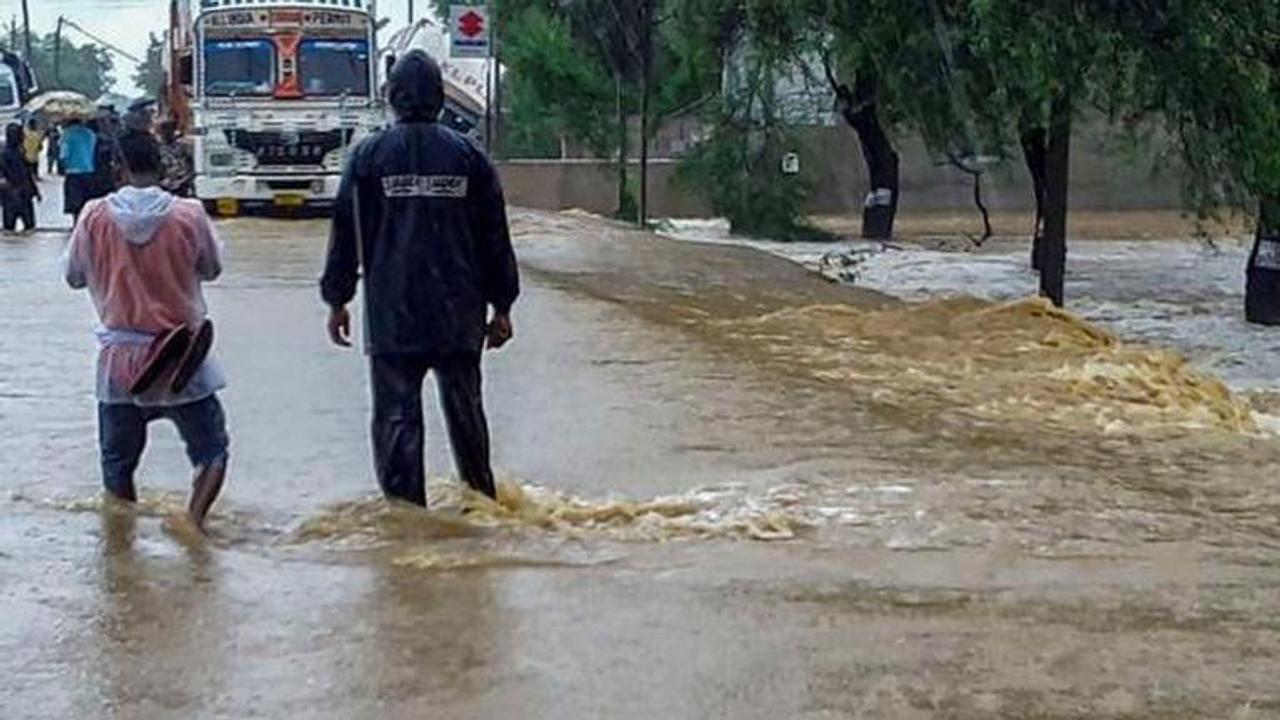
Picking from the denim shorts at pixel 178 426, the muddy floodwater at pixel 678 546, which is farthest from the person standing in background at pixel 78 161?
the denim shorts at pixel 178 426

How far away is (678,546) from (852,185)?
41.7 meters

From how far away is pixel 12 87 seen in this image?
160 feet

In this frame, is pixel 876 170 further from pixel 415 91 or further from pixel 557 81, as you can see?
pixel 415 91

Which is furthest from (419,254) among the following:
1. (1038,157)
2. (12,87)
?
(12,87)

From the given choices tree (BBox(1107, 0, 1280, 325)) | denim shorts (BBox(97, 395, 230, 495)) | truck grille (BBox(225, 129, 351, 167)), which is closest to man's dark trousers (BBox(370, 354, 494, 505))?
denim shorts (BBox(97, 395, 230, 495))

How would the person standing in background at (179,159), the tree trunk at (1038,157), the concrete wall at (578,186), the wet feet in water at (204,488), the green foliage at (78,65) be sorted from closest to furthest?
the wet feet in water at (204,488) → the tree trunk at (1038,157) → the person standing in background at (179,159) → the concrete wall at (578,186) → the green foliage at (78,65)

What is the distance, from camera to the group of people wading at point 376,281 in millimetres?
8312

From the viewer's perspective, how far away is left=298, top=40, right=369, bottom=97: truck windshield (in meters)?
32.4

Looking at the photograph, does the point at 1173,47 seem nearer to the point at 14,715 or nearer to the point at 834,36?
the point at 834,36

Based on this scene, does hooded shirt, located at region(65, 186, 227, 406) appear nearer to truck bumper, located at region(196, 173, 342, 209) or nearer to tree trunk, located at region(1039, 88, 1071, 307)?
tree trunk, located at region(1039, 88, 1071, 307)

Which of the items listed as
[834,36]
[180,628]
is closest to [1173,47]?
[834,36]

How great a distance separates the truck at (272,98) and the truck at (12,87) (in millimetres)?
15455

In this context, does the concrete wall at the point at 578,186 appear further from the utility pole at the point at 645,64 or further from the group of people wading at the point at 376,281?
the group of people wading at the point at 376,281

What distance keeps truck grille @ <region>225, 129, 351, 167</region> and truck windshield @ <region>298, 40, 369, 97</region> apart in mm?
595
